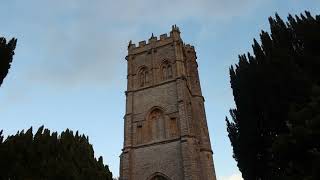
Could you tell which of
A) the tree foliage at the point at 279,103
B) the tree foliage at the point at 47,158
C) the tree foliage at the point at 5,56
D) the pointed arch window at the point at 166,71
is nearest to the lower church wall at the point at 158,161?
the pointed arch window at the point at 166,71

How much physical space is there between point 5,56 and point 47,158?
3.76 metres

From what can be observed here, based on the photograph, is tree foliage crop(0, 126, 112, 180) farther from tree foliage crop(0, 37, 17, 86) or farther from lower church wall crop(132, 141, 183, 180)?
lower church wall crop(132, 141, 183, 180)

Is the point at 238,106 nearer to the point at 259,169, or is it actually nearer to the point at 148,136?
the point at 259,169

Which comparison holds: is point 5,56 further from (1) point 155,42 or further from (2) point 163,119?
(1) point 155,42

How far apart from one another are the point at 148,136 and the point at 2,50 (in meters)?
15.1

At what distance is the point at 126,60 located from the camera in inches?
1225

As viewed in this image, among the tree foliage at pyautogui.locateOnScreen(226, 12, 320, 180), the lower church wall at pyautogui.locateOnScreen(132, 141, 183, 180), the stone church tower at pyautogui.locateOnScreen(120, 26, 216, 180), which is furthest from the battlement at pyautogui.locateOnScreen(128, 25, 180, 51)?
the tree foliage at pyautogui.locateOnScreen(226, 12, 320, 180)

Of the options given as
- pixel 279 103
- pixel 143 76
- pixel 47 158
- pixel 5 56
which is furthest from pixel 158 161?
pixel 5 56

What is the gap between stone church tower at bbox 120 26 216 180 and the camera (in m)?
22.7

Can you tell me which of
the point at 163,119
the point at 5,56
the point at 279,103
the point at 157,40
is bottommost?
the point at 279,103

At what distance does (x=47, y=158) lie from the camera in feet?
37.5

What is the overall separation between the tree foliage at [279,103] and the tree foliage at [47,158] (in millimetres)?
5515

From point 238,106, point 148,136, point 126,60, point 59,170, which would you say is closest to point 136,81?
point 126,60

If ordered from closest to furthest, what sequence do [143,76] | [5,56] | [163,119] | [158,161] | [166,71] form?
1. [5,56]
2. [158,161]
3. [163,119]
4. [166,71]
5. [143,76]
